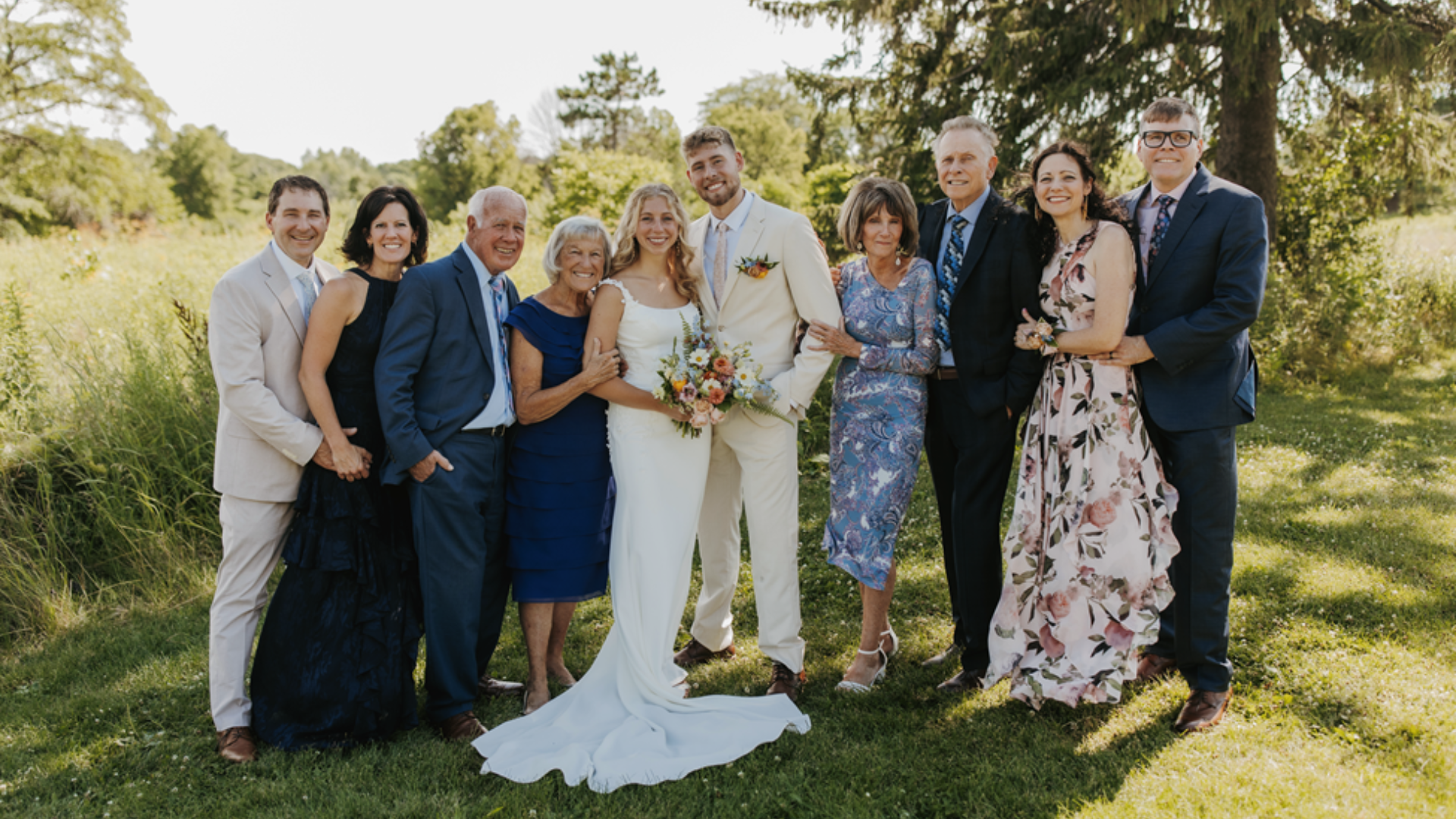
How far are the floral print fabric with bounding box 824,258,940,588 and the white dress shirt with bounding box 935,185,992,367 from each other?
2.3 inches

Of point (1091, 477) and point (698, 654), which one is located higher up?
point (1091, 477)

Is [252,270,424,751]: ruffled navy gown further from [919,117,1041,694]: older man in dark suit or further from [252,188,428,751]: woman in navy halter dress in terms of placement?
[919,117,1041,694]: older man in dark suit

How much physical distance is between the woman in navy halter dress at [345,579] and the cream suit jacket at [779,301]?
149 centimetres

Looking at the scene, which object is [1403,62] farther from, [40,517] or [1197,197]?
[40,517]

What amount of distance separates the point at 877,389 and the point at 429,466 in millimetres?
2056

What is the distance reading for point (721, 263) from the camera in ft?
14.1

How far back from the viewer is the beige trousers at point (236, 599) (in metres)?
3.79

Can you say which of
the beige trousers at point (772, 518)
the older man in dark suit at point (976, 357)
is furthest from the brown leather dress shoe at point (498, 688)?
the older man in dark suit at point (976, 357)

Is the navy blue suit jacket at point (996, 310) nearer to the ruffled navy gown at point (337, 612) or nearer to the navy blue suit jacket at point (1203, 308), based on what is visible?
the navy blue suit jacket at point (1203, 308)

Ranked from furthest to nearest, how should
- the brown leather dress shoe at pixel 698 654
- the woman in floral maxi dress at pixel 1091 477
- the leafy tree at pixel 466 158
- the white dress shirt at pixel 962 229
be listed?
the leafy tree at pixel 466 158 → the brown leather dress shoe at pixel 698 654 → the white dress shirt at pixel 962 229 → the woman in floral maxi dress at pixel 1091 477

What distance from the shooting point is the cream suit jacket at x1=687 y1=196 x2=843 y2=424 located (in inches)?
165

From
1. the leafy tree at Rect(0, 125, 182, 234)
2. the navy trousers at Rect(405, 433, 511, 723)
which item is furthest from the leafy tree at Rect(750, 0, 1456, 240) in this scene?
the leafy tree at Rect(0, 125, 182, 234)

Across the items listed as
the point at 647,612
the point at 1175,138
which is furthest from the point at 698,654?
the point at 1175,138

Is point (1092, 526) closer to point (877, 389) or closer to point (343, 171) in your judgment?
point (877, 389)
